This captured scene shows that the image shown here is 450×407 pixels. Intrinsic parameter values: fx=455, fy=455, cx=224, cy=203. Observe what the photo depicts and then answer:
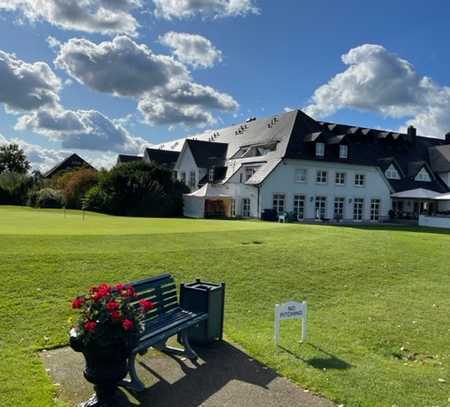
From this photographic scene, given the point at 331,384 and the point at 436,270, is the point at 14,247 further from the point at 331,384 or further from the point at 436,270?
the point at 436,270

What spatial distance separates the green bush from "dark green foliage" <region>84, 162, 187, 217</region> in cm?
749

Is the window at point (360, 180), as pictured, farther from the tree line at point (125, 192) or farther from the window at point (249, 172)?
the tree line at point (125, 192)

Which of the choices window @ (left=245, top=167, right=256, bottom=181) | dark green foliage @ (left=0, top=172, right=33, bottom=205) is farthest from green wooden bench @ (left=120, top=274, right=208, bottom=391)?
dark green foliage @ (left=0, top=172, right=33, bottom=205)

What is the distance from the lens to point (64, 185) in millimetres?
55125

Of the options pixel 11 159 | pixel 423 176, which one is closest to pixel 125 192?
pixel 423 176

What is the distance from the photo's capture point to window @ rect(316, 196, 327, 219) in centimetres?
4541

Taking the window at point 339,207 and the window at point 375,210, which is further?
the window at point 375,210

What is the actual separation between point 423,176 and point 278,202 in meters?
19.6

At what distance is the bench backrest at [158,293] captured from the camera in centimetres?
628

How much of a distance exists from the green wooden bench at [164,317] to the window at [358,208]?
42.8m

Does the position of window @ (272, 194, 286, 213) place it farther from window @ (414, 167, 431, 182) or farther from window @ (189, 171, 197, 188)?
window @ (414, 167, 431, 182)

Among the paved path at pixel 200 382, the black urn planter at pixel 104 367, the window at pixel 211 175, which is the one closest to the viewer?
the black urn planter at pixel 104 367

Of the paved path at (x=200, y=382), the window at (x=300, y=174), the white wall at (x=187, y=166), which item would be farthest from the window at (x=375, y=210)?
the paved path at (x=200, y=382)

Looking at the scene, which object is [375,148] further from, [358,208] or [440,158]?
[358,208]
